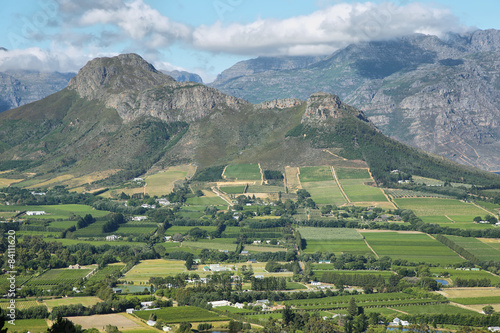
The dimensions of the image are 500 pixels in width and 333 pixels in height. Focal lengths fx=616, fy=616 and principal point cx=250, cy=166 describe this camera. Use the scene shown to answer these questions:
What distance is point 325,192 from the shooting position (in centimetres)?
18850

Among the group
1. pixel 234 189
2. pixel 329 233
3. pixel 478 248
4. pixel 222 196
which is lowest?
pixel 478 248

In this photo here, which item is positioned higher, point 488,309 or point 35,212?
point 35,212

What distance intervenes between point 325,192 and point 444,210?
1521 inches

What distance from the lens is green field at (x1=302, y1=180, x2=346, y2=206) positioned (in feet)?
591

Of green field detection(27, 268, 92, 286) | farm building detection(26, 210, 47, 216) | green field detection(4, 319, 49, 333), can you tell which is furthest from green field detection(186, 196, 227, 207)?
green field detection(4, 319, 49, 333)

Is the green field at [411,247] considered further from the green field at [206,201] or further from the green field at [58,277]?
the green field at [58,277]

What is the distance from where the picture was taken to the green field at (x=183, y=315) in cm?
8719

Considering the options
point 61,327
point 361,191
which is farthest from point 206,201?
point 61,327

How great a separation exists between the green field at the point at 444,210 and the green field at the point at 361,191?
7008 millimetres

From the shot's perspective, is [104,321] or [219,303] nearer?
[104,321]

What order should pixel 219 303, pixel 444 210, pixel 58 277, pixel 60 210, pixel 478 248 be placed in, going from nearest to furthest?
pixel 219 303, pixel 58 277, pixel 478 248, pixel 444 210, pixel 60 210

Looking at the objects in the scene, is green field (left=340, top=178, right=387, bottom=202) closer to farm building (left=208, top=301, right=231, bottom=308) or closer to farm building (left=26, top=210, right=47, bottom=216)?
farm building (left=26, top=210, right=47, bottom=216)

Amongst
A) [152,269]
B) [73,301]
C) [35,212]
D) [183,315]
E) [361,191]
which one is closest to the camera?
[183,315]

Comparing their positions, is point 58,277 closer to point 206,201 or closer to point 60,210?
point 60,210
